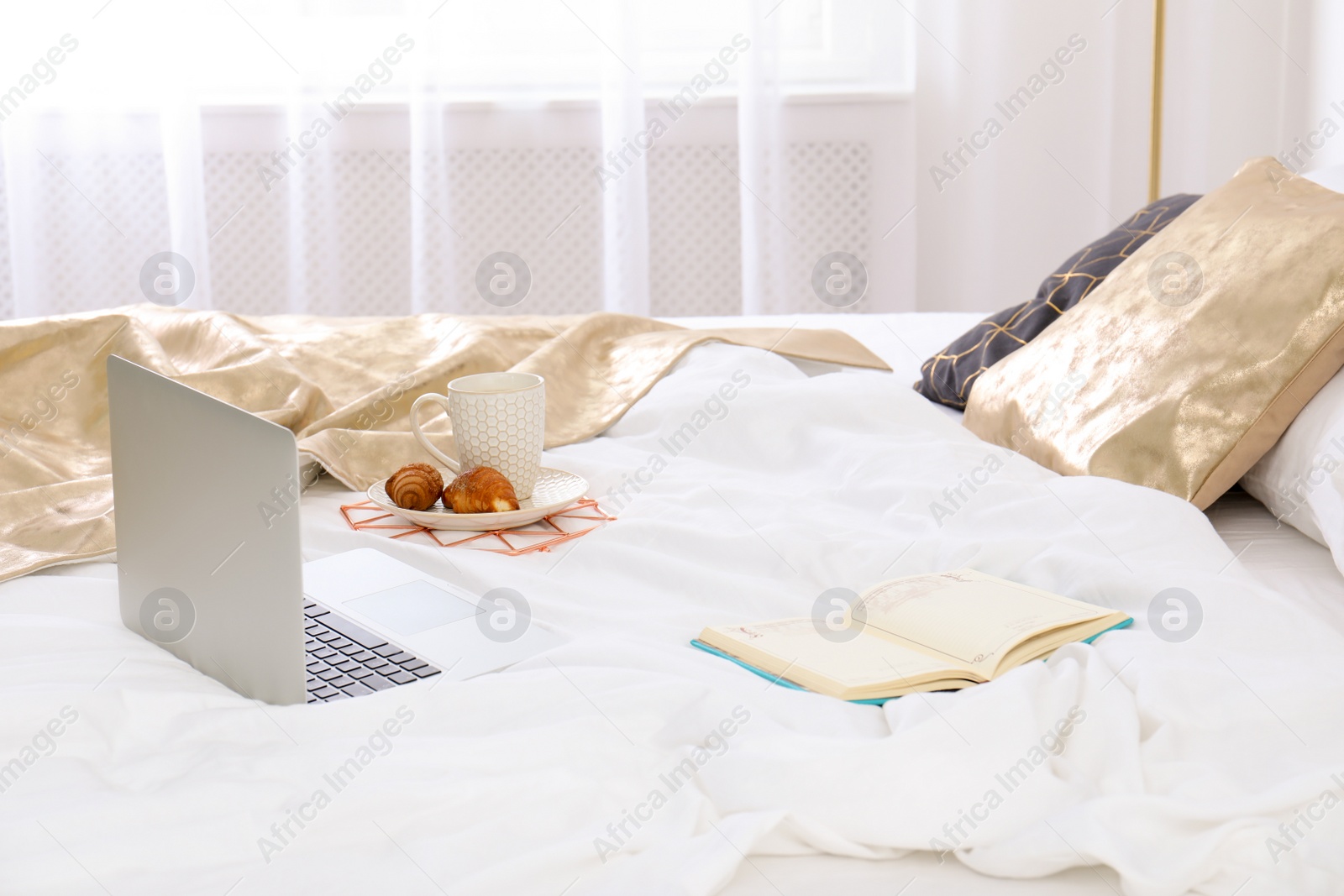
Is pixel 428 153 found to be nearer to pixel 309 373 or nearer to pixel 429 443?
pixel 309 373

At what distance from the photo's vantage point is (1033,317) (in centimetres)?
143

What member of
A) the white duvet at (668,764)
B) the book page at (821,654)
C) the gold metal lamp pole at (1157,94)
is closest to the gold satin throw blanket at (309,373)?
the white duvet at (668,764)

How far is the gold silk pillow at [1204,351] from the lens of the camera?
3.40ft

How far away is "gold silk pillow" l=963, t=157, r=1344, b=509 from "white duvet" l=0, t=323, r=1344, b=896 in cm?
23

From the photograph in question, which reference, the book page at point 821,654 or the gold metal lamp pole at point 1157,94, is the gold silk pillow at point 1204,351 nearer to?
A: the book page at point 821,654

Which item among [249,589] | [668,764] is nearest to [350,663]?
[249,589]

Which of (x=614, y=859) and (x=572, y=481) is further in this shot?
(x=572, y=481)

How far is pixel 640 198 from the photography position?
293 cm

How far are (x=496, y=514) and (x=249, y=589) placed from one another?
0.33 meters

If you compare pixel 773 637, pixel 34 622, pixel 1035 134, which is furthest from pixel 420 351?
pixel 1035 134

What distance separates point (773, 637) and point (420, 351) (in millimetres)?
920

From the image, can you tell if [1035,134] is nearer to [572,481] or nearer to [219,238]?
A: [219,238]

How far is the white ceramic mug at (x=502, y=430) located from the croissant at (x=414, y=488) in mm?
42

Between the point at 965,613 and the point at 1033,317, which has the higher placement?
the point at 1033,317
